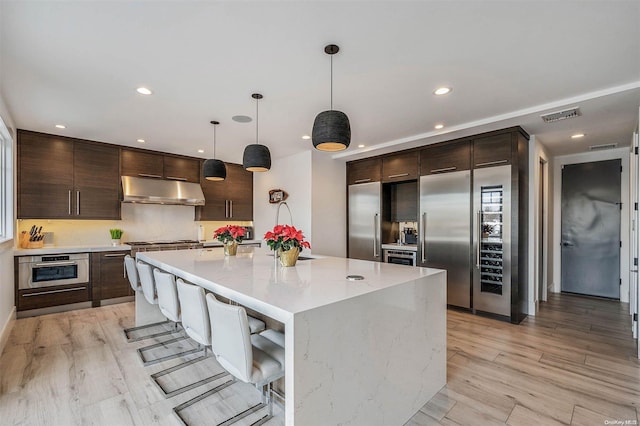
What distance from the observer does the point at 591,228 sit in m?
5.20

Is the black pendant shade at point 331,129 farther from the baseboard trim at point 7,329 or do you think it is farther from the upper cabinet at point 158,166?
the upper cabinet at point 158,166

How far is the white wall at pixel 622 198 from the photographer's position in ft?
16.0

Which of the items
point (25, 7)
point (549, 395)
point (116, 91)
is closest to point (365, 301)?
point (549, 395)

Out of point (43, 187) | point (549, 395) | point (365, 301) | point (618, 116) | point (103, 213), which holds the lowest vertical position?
point (549, 395)

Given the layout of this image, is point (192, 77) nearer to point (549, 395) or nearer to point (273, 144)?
point (273, 144)

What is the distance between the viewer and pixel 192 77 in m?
2.66

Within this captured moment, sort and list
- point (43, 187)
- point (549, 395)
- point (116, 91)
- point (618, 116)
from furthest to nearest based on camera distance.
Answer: point (43, 187)
point (618, 116)
point (116, 91)
point (549, 395)

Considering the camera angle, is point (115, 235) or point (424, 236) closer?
point (424, 236)

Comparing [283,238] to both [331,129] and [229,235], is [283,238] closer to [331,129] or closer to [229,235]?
[331,129]

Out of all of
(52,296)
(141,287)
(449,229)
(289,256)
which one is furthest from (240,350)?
(52,296)

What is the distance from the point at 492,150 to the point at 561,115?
0.80 m

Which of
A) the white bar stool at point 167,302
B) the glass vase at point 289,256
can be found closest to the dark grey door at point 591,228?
the glass vase at point 289,256

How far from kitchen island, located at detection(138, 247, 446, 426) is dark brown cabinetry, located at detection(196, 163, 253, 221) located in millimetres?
3609

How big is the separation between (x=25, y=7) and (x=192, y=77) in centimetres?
106
